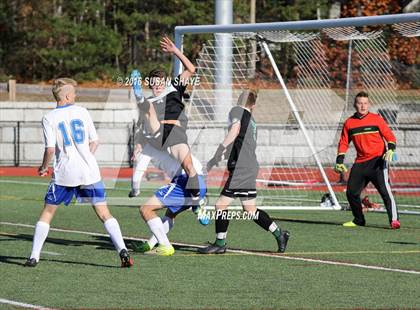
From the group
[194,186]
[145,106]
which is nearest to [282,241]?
[194,186]

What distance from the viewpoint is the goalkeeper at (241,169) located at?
11969mm

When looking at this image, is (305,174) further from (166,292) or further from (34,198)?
(166,292)

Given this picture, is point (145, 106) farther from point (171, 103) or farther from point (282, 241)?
point (282, 241)

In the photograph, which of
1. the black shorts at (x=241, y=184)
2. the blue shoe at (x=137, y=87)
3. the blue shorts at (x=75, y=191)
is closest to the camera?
the blue shorts at (x=75, y=191)

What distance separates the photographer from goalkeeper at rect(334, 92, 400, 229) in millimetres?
15305

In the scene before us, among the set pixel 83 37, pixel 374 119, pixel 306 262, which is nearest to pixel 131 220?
pixel 374 119

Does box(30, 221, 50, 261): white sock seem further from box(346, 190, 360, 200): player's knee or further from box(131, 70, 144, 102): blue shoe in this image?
box(346, 190, 360, 200): player's knee

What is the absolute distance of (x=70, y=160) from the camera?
10.7m

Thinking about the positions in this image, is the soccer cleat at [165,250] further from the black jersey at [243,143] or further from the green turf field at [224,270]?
the black jersey at [243,143]

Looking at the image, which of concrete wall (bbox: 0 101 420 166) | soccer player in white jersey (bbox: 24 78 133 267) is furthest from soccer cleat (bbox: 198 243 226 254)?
concrete wall (bbox: 0 101 420 166)

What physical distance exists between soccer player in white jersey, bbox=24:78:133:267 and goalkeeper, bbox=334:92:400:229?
5373 millimetres

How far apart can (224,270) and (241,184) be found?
1544 mm

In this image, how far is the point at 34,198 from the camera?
813 inches

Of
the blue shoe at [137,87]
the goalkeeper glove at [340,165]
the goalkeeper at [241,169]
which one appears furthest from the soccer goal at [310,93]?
the blue shoe at [137,87]
